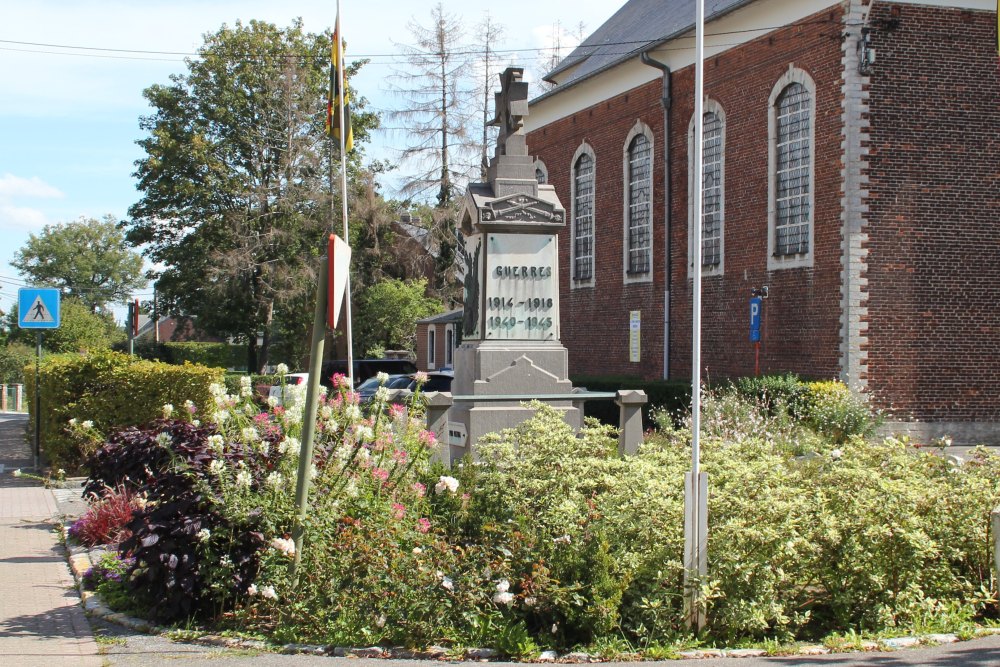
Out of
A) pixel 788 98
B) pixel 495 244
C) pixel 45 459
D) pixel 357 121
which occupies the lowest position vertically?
pixel 45 459

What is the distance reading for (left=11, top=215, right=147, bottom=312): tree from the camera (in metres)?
97.8

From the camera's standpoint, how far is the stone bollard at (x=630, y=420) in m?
9.54

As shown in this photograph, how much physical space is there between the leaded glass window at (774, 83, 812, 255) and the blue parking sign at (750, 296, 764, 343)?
109cm

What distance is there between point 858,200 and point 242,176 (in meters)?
30.7

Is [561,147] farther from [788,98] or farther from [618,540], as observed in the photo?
[618,540]

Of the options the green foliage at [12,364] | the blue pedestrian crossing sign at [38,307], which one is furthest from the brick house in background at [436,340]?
the green foliage at [12,364]

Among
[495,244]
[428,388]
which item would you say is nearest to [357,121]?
[428,388]

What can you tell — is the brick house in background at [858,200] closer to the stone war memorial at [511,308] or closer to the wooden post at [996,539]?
the stone war memorial at [511,308]

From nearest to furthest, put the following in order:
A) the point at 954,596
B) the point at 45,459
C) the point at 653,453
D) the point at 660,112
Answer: the point at 954,596 → the point at 653,453 → the point at 45,459 → the point at 660,112

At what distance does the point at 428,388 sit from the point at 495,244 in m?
11.7

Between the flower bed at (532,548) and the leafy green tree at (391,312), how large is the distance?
1493 inches

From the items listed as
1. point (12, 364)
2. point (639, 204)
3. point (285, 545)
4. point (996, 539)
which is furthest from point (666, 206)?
point (12, 364)

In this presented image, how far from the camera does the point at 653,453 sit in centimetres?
829

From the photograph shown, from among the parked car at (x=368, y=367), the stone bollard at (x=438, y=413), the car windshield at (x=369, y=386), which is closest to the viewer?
the stone bollard at (x=438, y=413)
